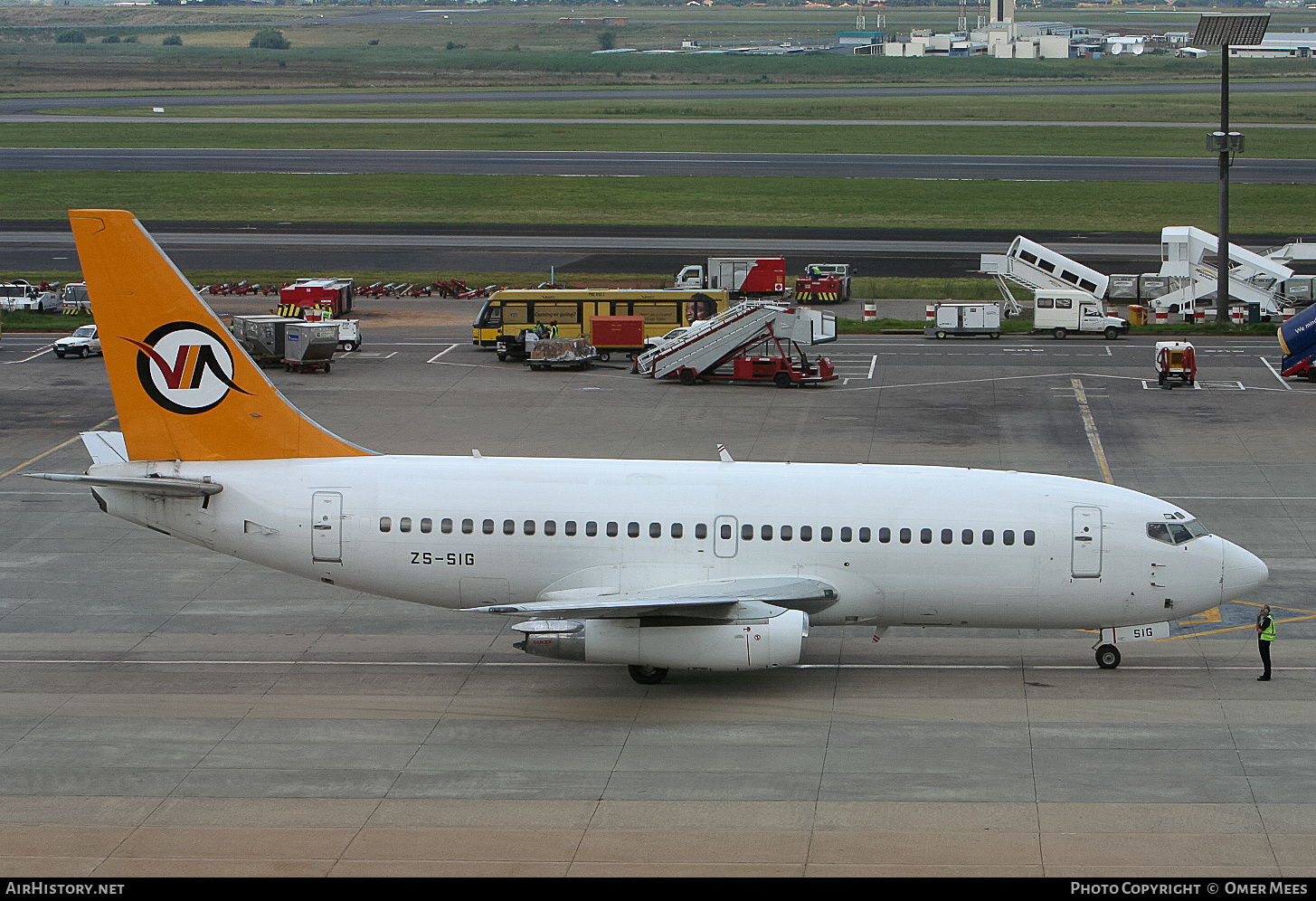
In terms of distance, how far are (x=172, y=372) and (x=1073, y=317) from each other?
5829 cm

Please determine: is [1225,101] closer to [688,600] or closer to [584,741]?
[688,600]

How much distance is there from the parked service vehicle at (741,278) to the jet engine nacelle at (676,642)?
57.9 meters

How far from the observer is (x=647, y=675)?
2975 centimetres

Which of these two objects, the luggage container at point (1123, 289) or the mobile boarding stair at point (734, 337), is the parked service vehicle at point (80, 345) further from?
the luggage container at point (1123, 289)

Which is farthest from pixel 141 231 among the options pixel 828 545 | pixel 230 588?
pixel 828 545

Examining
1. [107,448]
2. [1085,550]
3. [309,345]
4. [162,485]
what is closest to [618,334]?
[309,345]

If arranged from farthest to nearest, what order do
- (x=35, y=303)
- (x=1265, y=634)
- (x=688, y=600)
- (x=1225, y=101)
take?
(x=35, y=303) < (x=1225, y=101) < (x=1265, y=634) < (x=688, y=600)

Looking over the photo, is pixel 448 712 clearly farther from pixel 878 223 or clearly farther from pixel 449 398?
pixel 878 223

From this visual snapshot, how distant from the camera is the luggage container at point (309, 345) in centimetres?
6769

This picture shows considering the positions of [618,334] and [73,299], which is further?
[73,299]

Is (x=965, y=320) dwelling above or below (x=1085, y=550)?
above

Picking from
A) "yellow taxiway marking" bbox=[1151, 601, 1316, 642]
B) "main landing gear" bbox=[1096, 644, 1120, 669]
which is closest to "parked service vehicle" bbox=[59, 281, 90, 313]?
"yellow taxiway marking" bbox=[1151, 601, 1316, 642]

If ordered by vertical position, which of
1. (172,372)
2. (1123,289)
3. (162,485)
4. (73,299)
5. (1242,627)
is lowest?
(1242,627)

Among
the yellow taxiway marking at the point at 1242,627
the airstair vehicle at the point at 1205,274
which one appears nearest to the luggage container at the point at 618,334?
the airstair vehicle at the point at 1205,274
